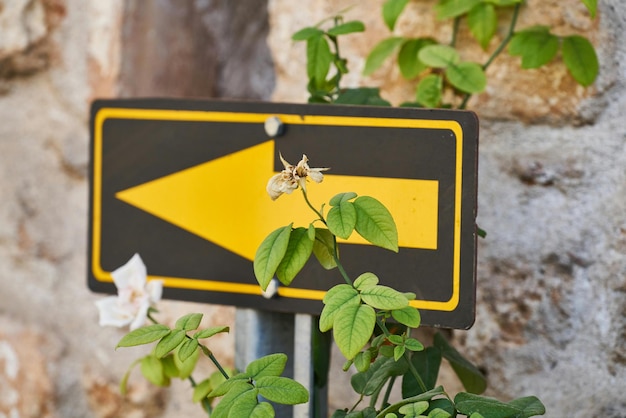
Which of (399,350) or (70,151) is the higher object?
(70,151)

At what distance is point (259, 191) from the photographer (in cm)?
68

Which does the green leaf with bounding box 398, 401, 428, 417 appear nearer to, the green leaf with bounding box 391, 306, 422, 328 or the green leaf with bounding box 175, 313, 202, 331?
the green leaf with bounding box 391, 306, 422, 328

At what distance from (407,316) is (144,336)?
0.63 feet

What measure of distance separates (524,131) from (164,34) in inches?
19.7

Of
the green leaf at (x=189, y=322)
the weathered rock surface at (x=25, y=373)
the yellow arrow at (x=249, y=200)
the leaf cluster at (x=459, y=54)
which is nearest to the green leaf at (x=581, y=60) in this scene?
the leaf cluster at (x=459, y=54)

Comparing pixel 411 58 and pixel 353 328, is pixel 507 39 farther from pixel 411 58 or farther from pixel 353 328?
pixel 353 328

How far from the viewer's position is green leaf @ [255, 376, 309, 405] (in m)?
0.51

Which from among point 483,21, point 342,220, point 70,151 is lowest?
point 342,220

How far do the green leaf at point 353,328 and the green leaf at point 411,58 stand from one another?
1.26ft

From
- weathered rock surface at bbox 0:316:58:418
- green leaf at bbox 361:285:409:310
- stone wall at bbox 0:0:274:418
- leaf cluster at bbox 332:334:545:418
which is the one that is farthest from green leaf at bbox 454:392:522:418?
weathered rock surface at bbox 0:316:58:418

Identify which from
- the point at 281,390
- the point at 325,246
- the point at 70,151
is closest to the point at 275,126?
the point at 325,246

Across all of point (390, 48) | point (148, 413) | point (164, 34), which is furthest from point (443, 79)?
point (148, 413)

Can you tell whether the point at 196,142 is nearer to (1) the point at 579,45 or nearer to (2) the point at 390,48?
(2) the point at 390,48

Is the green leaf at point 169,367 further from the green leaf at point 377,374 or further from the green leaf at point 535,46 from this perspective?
the green leaf at point 535,46
